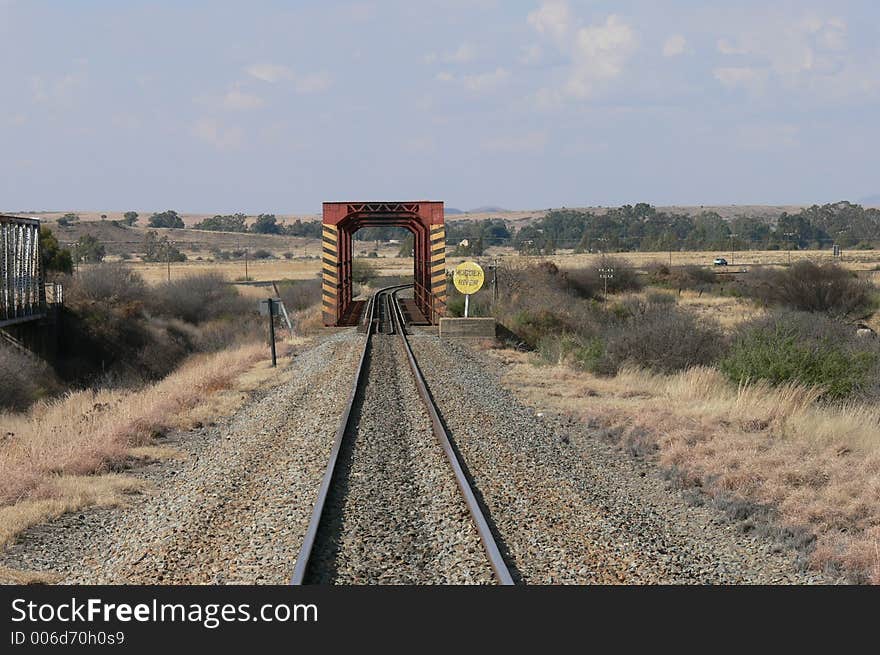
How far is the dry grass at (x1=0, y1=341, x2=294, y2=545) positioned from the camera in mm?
11445

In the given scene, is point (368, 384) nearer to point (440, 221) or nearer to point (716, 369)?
point (716, 369)

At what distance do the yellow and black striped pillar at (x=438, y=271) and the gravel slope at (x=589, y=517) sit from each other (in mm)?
15941

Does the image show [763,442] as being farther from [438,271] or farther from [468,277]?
[438,271]

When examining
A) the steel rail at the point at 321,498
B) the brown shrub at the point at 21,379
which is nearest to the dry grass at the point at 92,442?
the steel rail at the point at 321,498

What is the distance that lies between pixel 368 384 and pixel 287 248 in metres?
158

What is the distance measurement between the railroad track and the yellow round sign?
13130 millimetres

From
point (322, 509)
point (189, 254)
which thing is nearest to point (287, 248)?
point (189, 254)

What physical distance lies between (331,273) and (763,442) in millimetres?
20944

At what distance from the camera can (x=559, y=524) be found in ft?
32.0

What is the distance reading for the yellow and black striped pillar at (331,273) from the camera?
32656 millimetres

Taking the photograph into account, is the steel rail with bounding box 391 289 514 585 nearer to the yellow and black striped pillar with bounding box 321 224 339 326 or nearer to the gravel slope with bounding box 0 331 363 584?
the gravel slope with bounding box 0 331 363 584

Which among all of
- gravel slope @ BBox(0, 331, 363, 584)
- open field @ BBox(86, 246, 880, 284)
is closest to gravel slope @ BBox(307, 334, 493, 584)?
gravel slope @ BBox(0, 331, 363, 584)

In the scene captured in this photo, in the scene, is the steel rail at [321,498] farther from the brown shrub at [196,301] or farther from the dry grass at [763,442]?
the brown shrub at [196,301]

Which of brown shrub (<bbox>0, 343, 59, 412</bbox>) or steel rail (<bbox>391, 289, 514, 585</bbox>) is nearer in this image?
steel rail (<bbox>391, 289, 514, 585</bbox>)
